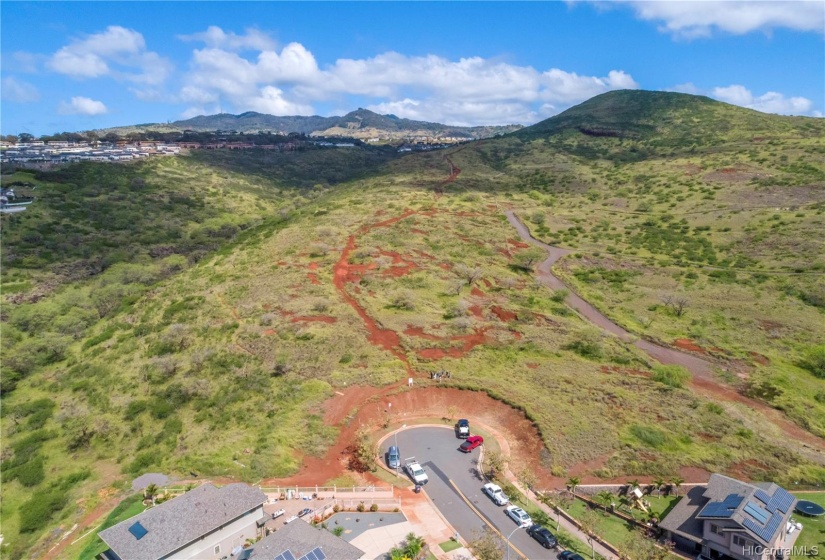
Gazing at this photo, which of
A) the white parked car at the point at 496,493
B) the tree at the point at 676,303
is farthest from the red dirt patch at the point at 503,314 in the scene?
the white parked car at the point at 496,493

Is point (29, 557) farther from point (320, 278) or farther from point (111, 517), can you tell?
point (320, 278)

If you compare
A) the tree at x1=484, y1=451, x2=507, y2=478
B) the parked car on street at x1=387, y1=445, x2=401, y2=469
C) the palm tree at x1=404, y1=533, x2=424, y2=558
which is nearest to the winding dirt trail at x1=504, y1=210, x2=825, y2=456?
the tree at x1=484, y1=451, x2=507, y2=478

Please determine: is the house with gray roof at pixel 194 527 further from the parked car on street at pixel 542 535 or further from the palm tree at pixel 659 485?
the palm tree at pixel 659 485

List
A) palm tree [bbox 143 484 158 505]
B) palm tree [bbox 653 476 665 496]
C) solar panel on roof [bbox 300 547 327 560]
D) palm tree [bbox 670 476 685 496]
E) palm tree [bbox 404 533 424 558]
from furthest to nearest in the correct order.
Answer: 1. palm tree [bbox 670 476 685 496]
2. palm tree [bbox 653 476 665 496]
3. palm tree [bbox 143 484 158 505]
4. palm tree [bbox 404 533 424 558]
5. solar panel on roof [bbox 300 547 327 560]

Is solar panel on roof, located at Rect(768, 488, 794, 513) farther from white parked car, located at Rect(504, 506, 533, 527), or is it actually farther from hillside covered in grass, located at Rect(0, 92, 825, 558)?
white parked car, located at Rect(504, 506, 533, 527)

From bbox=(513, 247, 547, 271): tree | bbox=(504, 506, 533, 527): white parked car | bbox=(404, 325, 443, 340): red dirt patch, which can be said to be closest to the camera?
bbox=(504, 506, 533, 527): white parked car

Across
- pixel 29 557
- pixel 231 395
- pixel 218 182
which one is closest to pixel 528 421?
pixel 231 395
